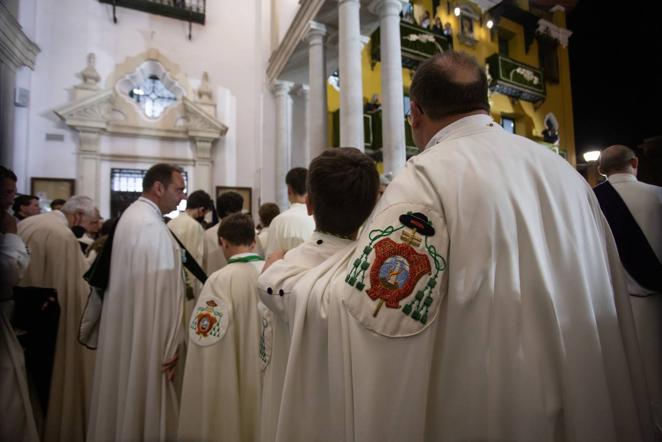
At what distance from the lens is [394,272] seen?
1.00m

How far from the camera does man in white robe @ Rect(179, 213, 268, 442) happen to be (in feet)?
6.97

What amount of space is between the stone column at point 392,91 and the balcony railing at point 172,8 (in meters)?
7.45

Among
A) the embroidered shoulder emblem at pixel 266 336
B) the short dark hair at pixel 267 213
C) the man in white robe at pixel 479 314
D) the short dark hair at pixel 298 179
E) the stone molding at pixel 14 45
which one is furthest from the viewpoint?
the stone molding at pixel 14 45

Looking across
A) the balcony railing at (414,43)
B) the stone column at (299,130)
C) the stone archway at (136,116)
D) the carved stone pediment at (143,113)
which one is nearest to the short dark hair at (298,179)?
the stone column at (299,130)

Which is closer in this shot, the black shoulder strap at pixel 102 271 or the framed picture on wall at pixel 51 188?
A: the black shoulder strap at pixel 102 271

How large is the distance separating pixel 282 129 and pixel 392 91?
4784 mm

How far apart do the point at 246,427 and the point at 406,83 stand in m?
11.3

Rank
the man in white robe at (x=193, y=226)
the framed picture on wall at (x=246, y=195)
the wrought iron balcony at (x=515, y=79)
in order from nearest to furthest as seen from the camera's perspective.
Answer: the man in white robe at (x=193, y=226)
the framed picture on wall at (x=246, y=195)
the wrought iron balcony at (x=515, y=79)

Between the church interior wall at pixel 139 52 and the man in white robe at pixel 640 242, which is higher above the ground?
the church interior wall at pixel 139 52

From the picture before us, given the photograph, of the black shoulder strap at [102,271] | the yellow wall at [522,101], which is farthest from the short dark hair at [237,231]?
the yellow wall at [522,101]

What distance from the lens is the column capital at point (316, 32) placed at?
7863 millimetres

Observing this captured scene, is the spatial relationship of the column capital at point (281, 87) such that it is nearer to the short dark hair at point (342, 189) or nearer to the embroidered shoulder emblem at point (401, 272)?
the short dark hair at point (342, 189)

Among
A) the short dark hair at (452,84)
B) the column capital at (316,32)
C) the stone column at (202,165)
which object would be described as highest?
the column capital at (316,32)

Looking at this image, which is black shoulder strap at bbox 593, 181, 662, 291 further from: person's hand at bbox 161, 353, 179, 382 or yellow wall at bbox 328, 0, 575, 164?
yellow wall at bbox 328, 0, 575, 164
